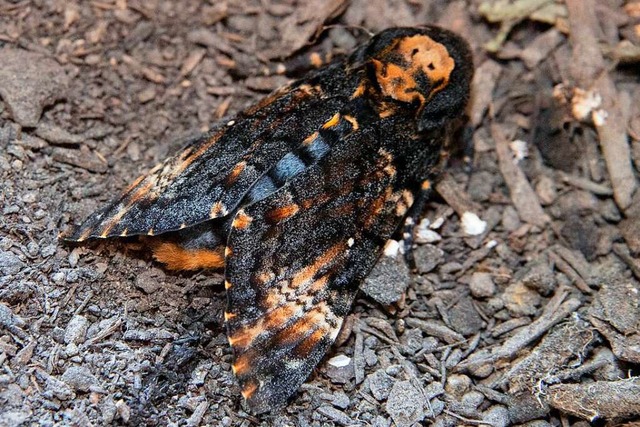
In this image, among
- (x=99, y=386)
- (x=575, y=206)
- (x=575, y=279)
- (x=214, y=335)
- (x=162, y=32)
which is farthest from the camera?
(x=162, y=32)

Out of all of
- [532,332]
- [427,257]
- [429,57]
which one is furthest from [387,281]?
[429,57]

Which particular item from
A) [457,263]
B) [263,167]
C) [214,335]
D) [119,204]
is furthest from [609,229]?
[119,204]

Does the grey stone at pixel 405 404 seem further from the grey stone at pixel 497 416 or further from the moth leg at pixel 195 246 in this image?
the moth leg at pixel 195 246

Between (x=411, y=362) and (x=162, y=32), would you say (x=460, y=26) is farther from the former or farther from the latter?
(x=411, y=362)

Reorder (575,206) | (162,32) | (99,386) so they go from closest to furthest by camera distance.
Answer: (99,386) → (575,206) → (162,32)

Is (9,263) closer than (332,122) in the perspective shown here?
Yes

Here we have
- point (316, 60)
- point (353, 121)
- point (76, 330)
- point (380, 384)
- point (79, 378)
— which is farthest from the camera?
point (316, 60)

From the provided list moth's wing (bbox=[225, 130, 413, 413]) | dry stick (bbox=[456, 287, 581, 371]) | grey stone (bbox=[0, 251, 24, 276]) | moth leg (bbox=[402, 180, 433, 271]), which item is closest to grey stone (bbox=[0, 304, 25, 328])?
grey stone (bbox=[0, 251, 24, 276])

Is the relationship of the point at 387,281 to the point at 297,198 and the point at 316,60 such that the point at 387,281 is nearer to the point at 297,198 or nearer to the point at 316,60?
the point at 297,198
